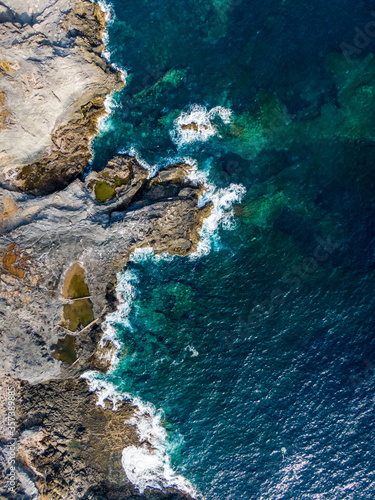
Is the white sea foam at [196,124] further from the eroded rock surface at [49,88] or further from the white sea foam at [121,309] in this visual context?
the white sea foam at [121,309]

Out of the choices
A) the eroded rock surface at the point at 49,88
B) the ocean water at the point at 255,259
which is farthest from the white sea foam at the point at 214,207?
the eroded rock surface at the point at 49,88

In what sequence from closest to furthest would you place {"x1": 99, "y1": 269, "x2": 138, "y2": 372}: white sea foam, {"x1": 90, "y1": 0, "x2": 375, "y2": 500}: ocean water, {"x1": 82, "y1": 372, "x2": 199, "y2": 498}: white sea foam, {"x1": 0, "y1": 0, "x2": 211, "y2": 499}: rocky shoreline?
{"x1": 0, "y1": 0, "x2": 211, "y2": 499}: rocky shoreline
{"x1": 90, "y1": 0, "x2": 375, "y2": 500}: ocean water
{"x1": 99, "y1": 269, "x2": 138, "y2": 372}: white sea foam
{"x1": 82, "y1": 372, "x2": 199, "y2": 498}: white sea foam

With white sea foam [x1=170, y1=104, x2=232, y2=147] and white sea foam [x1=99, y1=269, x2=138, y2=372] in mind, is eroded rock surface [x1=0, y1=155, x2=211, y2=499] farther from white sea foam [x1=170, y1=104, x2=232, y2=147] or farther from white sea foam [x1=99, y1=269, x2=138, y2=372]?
white sea foam [x1=170, y1=104, x2=232, y2=147]

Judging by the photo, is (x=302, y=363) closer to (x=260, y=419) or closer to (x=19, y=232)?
(x=260, y=419)

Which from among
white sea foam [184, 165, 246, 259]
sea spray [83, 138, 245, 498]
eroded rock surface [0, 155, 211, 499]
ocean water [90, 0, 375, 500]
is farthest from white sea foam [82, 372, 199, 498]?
white sea foam [184, 165, 246, 259]

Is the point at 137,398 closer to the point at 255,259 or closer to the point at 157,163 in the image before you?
the point at 255,259

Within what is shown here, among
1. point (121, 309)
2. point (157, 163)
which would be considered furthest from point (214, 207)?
point (121, 309)

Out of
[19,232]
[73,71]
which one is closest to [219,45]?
[73,71]
